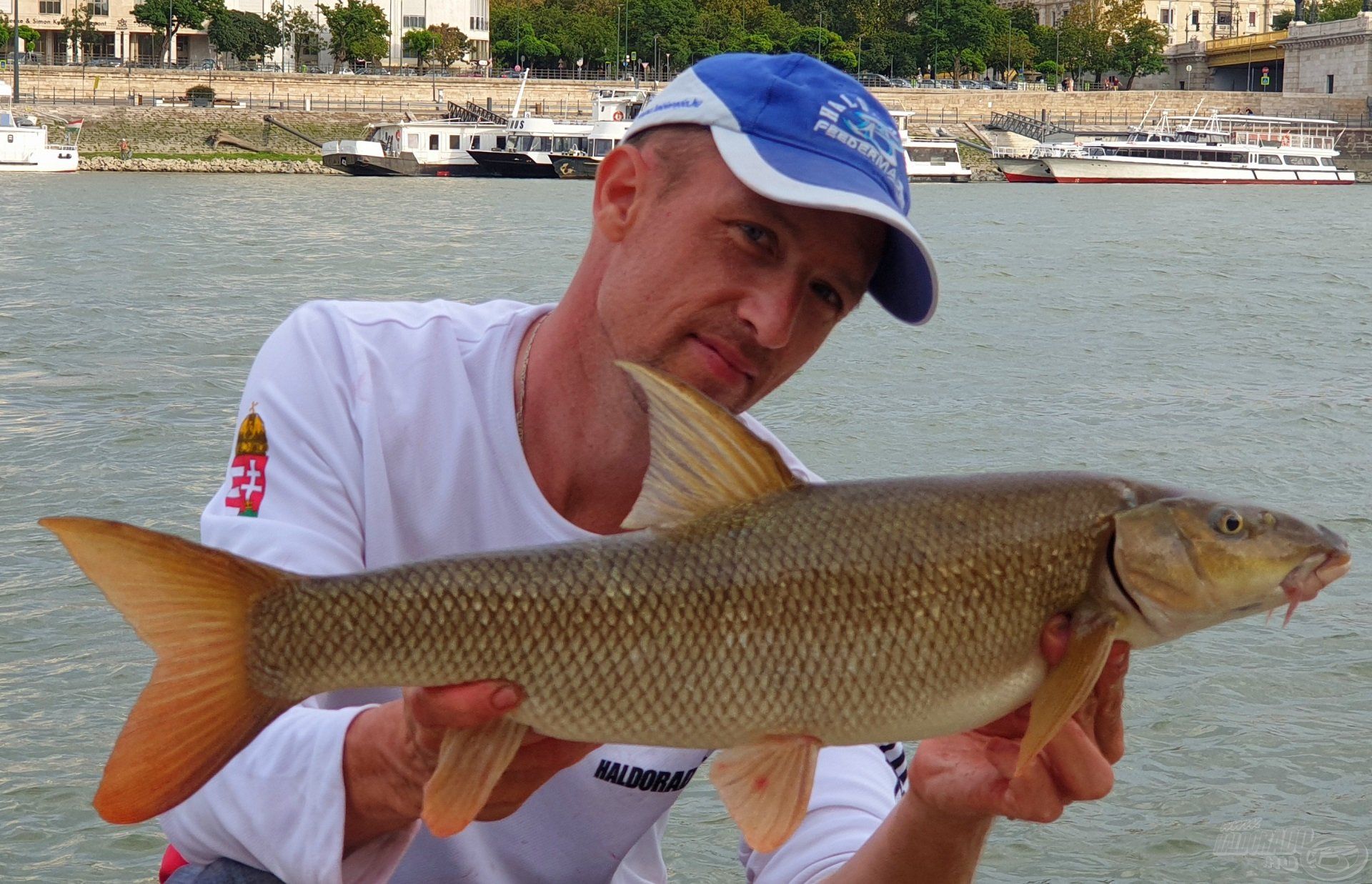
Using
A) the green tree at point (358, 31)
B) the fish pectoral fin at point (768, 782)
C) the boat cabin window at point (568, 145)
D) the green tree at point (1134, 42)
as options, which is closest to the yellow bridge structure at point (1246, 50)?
the green tree at point (1134, 42)

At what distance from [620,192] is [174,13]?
78800 mm

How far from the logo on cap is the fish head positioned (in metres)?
0.72

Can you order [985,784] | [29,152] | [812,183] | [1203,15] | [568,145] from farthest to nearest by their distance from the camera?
[1203,15] < [568,145] < [29,152] < [812,183] < [985,784]

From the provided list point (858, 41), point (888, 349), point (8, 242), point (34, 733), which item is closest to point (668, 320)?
point (34, 733)

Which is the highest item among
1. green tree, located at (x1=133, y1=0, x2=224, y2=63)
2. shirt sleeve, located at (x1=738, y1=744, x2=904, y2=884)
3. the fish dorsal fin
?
green tree, located at (x1=133, y1=0, x2=224, y2=63)

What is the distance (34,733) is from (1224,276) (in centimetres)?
1934

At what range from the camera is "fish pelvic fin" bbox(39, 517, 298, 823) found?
1898 mm

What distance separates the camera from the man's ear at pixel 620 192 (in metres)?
2.58

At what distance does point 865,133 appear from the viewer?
8.12ft

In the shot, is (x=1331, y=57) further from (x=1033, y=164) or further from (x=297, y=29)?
(x=297, y=29)

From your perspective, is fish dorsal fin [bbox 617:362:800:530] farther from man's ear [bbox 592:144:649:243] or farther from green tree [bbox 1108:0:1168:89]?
green tree [bbox 1108:0:1168:89]

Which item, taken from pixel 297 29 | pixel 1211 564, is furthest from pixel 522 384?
pixel 297 29

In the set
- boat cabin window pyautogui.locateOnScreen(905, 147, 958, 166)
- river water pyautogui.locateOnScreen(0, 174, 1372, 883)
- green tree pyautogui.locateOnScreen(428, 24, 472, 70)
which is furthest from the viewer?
green tree pyautogui.locateOnScreen(428, 24, 472, 70)

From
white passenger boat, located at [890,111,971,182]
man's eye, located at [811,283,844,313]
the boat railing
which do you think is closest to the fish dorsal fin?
man's eye, located at [811,283,844,313]
